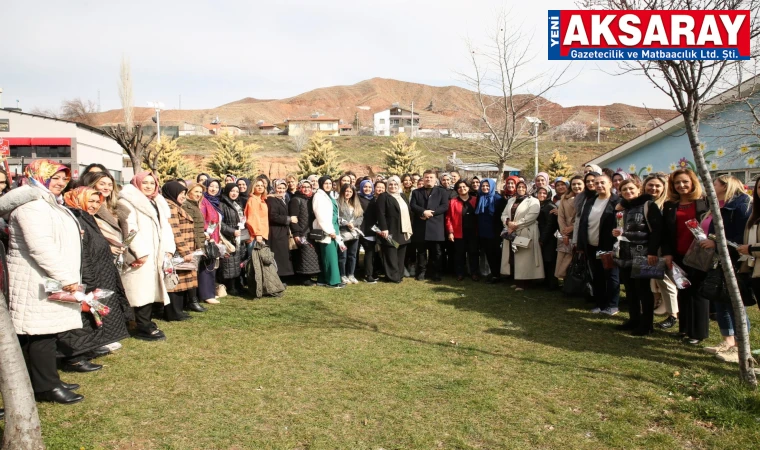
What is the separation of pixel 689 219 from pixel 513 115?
6.86 metres

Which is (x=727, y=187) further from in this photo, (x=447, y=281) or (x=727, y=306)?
(x=447, y=281)

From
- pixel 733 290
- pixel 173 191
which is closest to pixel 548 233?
pixel 733 290

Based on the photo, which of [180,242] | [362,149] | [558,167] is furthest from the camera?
[362,149]

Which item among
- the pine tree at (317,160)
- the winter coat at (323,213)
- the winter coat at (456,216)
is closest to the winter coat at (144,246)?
the winter coat at (323,213)

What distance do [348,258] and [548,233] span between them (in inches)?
139

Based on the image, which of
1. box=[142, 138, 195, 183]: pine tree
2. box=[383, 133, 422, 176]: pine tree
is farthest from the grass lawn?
box=[383, 133, 422, 176]: pine tree

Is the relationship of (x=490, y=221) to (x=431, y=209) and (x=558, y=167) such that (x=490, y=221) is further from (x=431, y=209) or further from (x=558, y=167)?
(x=558, y=167)

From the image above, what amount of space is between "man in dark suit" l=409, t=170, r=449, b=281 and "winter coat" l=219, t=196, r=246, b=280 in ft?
10.6

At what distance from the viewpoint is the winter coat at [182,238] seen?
6.25 metres

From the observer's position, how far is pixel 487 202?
8992 mm

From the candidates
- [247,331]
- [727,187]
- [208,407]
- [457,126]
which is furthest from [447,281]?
[457,126]

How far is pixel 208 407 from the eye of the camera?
3.90 meters

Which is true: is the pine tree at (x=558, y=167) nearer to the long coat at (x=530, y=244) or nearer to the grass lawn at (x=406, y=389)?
the long coat at (x=530, y=244)

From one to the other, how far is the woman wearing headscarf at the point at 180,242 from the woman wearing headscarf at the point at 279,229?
1.82 m
